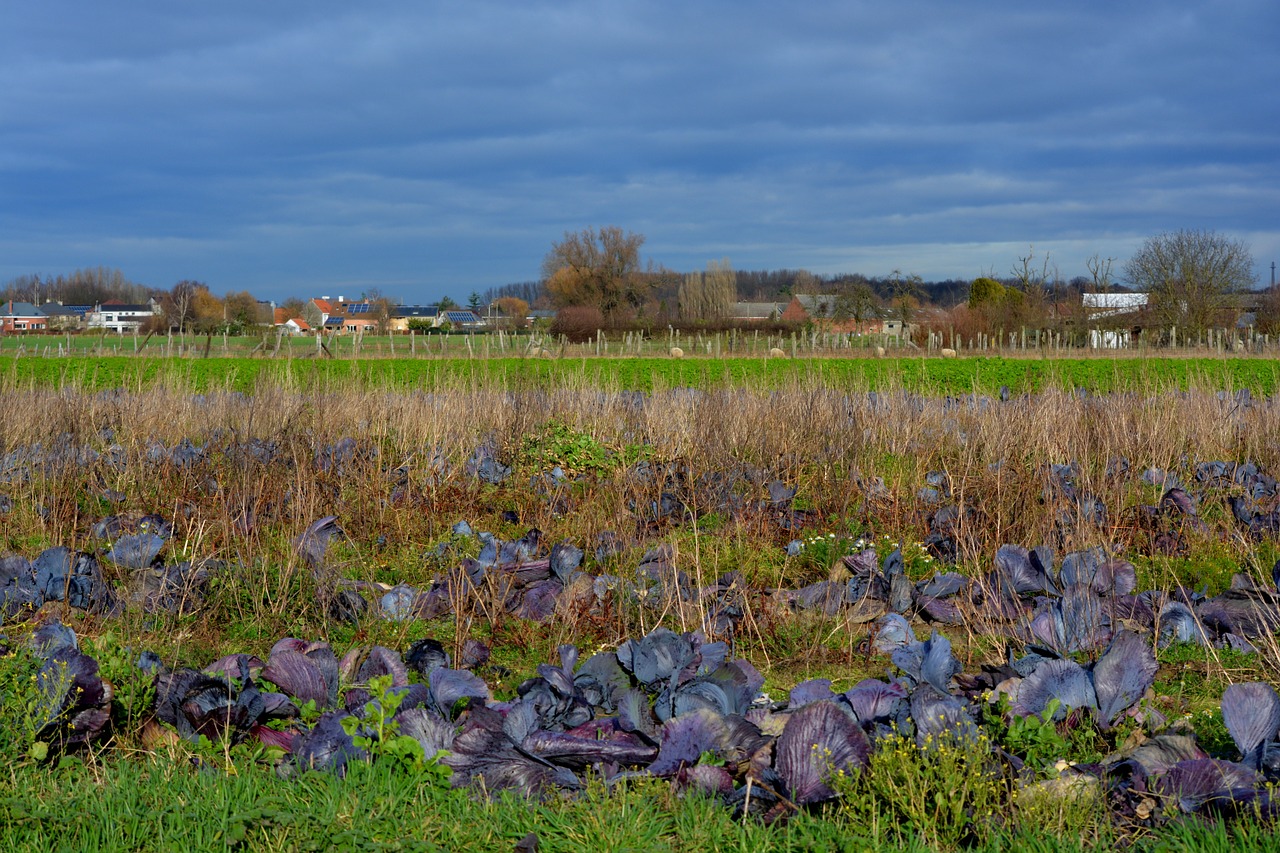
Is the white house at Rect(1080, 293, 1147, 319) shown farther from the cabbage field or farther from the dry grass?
the cabbage field

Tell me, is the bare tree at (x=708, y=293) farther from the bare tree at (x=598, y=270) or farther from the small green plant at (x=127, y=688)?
the small green plant at (x=127, y=688)

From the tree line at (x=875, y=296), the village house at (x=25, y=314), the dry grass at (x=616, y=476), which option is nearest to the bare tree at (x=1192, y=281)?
the tree line at (x=875, y=296)

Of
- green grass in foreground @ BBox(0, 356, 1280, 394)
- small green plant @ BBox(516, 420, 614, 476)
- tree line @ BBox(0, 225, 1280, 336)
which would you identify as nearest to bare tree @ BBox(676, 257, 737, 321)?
tree line @ BBox(0, 225, 1280, 336)

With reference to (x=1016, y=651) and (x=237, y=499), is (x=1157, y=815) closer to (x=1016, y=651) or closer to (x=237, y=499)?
(x=1016, y=651)

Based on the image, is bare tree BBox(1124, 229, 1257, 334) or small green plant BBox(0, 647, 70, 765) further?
bare tree BBox(1124, 229, 1257, 334)

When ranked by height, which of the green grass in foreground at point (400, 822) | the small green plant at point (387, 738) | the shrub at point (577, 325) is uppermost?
the shrub at point (577, 325)

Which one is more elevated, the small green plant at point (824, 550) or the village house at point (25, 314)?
the village house at point (25, 314)

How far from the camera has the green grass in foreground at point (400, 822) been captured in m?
2.17

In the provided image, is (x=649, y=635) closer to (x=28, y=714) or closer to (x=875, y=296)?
(x=28, y=714)

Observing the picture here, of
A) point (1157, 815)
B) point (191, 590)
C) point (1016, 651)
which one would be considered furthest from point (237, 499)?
point (1157, 815)

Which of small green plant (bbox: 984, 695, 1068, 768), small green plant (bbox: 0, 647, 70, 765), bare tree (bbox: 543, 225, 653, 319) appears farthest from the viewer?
bare tree (bbox: 543, 225, 653, 319)

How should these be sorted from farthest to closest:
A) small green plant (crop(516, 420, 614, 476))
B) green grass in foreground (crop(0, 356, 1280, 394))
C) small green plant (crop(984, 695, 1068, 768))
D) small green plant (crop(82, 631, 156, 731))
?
1. green grass in foreground (crop(0, 356, 1280, 394))
2. small green plant (crop(516, 420, 614, 476))
3. small green plant (crop(82, 631, 156, 731))
4. small green plant (crop(984, 695, 1068, 768))

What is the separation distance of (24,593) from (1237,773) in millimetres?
4257

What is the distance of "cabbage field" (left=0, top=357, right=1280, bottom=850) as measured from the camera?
2301 mm
